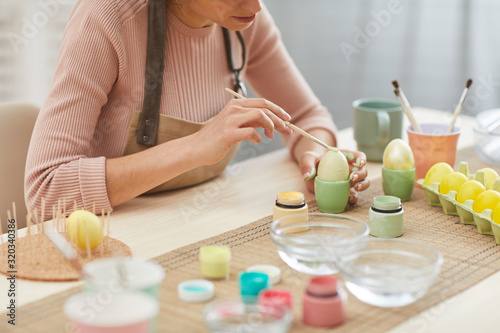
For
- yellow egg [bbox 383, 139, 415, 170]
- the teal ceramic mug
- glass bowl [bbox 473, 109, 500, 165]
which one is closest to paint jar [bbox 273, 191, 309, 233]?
yellow egg [bbox 383, 139, 415, 170]

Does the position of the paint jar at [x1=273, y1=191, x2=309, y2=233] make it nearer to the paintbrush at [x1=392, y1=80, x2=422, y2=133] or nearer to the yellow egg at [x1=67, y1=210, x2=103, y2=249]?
the yellow egg at [x1=67, y1=210, x2=103, y2=249]

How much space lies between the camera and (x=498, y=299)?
961 mm

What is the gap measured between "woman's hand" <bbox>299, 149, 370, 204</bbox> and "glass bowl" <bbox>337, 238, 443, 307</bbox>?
0.33 meters

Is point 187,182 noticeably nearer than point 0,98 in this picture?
Yes

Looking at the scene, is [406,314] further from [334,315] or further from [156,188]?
[156,188]

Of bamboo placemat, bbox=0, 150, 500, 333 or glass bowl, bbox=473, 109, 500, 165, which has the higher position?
glass bowl, bbox=473, 109, 500, 165

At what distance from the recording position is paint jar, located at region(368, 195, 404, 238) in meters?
1.17

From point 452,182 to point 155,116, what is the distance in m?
0.69

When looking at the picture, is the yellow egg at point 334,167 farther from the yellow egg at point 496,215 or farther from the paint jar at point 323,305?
the paint jar at point 323,305

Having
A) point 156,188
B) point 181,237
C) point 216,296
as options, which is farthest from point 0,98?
point 216,296

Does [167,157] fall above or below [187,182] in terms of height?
above

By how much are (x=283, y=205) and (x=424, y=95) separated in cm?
295

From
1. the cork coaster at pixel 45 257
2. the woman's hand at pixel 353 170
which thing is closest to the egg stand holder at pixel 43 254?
the cork coaster at pixel 45 257

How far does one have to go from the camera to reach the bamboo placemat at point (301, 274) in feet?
2.83
